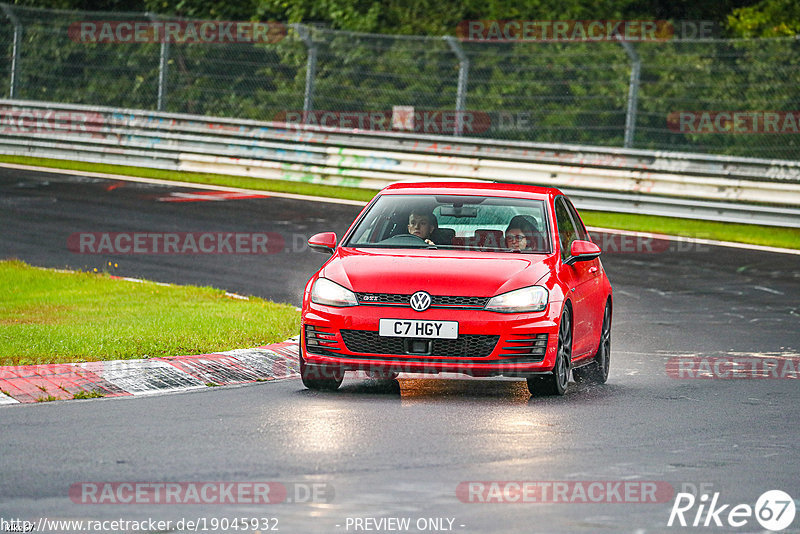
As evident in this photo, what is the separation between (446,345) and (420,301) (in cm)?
33

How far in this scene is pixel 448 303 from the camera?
9766 mm

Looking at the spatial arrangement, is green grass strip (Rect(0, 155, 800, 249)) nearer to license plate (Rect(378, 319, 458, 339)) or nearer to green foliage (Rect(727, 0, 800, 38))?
green foliage (Rect(727, 0, 800, 38))

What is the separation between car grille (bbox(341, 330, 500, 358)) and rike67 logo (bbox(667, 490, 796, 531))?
292cm

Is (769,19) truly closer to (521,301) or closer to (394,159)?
(394,159)

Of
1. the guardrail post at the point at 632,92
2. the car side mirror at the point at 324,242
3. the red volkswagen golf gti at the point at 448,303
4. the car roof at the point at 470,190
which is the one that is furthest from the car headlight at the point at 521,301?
the guardrail post at the point at 632,92

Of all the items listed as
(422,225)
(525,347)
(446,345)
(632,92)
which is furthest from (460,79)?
(446,345)

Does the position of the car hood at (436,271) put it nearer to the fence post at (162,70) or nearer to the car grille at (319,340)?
the car grille at (319,340)

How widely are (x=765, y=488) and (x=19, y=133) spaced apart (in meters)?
23.9

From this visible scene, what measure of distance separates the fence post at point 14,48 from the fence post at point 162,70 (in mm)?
2840

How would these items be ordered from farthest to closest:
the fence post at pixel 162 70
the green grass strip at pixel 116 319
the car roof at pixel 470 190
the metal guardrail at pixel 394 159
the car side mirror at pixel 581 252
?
the fence post at pixel 162 70
the metal guardrail at pixel 394 159
the car roof at pixel 470 190
the green grass strip at pixel 116 319
the car side mirror at pixel 581 252

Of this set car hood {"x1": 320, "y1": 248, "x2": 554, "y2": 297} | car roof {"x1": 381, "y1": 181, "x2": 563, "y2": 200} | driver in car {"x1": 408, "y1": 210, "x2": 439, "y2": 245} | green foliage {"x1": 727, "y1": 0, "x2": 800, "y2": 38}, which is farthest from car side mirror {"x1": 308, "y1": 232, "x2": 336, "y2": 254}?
green foliage {"x1": 727, "y1": 0, "x2": 800, "y2": 38}

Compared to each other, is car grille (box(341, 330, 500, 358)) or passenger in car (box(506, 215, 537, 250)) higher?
passenger in car (box(506, 215, 537, 250))

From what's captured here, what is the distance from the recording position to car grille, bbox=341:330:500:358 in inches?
384

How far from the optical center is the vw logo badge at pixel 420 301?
974 centimetres
